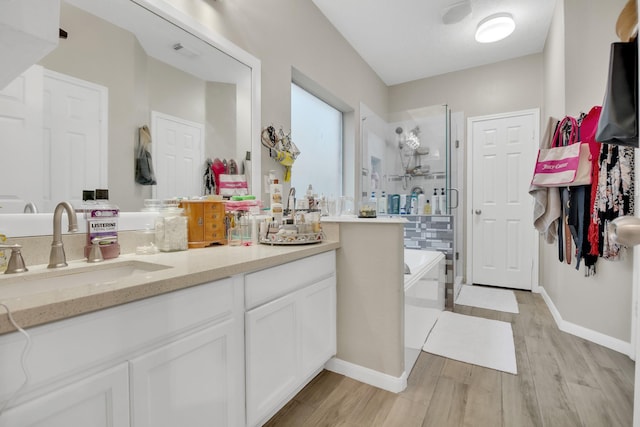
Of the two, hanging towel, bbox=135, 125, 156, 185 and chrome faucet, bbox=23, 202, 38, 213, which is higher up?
hanging towel, bbox=135, 125, 156, 185

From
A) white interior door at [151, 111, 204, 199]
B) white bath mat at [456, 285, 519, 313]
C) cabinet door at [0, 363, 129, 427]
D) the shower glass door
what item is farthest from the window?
cabinet door at [0, 363, 129, 427]

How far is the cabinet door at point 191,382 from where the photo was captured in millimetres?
830

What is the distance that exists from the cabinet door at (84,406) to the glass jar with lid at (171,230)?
69cm

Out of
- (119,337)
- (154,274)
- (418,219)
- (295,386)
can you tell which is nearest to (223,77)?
(154,274)

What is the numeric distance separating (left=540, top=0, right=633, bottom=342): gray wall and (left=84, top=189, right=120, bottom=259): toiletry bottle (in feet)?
9.38

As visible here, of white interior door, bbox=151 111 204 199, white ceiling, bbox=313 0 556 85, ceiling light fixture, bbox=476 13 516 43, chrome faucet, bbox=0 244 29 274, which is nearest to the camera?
chrome faucet, bbox=0 244 29 274

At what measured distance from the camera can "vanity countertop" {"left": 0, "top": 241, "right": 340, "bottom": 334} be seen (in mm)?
640

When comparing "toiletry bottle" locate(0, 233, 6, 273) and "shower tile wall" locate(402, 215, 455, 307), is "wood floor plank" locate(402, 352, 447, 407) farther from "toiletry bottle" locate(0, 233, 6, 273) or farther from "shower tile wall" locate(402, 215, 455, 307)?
"toiletry bottle" locate(0, 233, 6, 273)

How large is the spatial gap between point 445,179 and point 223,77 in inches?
107

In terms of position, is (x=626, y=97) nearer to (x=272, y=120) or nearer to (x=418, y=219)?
(x=272, y=120)

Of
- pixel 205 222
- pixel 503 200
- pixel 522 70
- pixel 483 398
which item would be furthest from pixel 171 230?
pixel 522 70

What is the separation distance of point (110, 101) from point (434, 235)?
9.74 ft

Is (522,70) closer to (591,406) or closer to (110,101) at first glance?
(591,406)

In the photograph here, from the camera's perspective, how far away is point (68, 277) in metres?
1.04
